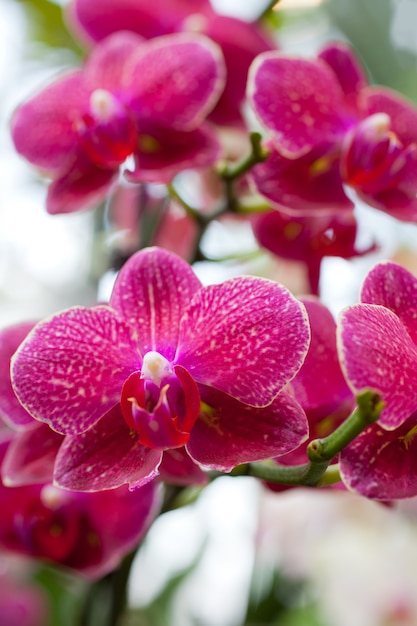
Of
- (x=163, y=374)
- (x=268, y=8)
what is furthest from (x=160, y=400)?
(x=268, y=8)

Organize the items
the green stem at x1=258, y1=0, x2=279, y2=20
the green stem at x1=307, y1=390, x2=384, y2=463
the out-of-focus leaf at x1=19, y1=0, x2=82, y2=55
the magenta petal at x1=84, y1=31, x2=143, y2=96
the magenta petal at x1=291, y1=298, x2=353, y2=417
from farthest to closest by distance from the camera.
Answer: the out-of-focus leaf at x1=19, y1=0, x2=82, y2=55 < the green stem at x1=258, y1=0, x2=279, y2=20 < the magenta petal at x1=84, y1=31, x2=143, y2=96 < the magenta petal at x1=291, y1=298, x2=353, y2=417 < the green stem at x1=307, y1=390, x2=384, y2=463

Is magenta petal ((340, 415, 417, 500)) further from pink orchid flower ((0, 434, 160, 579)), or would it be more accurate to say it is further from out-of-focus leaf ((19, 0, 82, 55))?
out-of-focus leaf ((19, 0, 82, 55))

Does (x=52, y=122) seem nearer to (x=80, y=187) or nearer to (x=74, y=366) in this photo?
(x=80, y=187)

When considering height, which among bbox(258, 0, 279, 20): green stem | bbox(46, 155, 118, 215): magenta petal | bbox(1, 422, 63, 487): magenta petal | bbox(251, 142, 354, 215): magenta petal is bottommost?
bbox(1, 422, 63, 487): magenta petal

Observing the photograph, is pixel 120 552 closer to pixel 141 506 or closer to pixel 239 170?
pixel 141 506

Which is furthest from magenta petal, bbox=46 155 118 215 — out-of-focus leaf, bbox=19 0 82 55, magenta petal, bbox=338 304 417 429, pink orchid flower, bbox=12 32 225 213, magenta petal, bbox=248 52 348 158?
out-of-focus leaf, bbox=19 0 82 55

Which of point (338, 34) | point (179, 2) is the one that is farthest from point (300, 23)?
point (179, 2)
